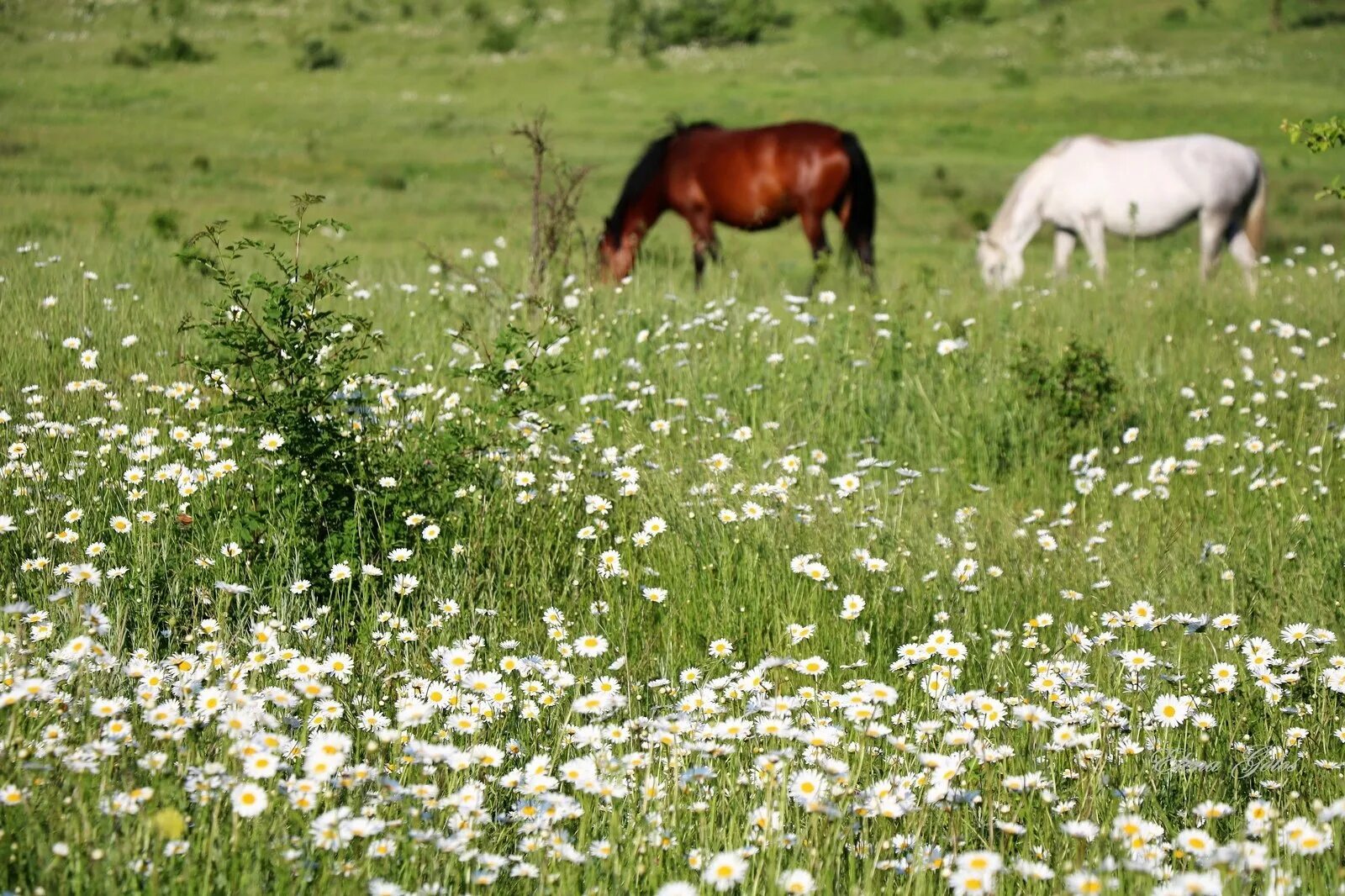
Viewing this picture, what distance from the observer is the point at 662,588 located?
14.9 ft

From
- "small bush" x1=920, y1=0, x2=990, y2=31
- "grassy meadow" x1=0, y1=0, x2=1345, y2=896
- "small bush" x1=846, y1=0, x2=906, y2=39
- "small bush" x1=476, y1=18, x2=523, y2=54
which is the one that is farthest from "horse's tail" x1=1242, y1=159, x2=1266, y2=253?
"small bush" x1=920, y1=0, x2=990, y2=31

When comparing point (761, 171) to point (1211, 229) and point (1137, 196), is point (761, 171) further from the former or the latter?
point (1211, 229)

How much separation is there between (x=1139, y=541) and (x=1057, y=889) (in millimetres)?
3416

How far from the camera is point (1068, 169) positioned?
14.6m

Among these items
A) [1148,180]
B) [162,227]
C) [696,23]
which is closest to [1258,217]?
[1148,180]

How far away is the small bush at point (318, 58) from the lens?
142 ft

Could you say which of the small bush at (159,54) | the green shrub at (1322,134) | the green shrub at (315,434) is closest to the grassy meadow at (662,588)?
the green shrub at (315,434)

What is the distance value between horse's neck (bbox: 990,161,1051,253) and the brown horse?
151 centimetres

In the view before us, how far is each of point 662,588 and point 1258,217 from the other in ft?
40.6

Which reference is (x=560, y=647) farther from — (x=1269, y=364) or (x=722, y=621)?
(x=1269, y=364)

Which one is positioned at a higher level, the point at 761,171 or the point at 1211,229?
the point at 761,171

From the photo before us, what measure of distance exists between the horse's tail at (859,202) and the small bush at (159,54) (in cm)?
3013

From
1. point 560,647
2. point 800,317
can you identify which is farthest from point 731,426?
point 560,647

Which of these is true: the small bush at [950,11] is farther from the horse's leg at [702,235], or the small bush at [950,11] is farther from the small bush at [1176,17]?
the horse's leg at [702,235]
